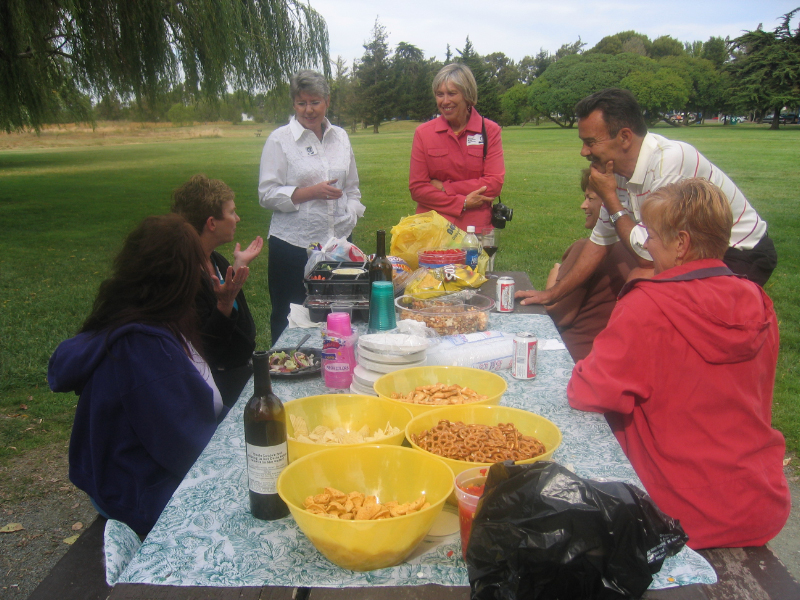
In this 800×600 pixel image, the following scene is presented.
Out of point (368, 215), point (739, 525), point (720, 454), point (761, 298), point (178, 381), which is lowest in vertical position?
point (368, 215)

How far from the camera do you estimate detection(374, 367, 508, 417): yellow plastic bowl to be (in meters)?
1.98

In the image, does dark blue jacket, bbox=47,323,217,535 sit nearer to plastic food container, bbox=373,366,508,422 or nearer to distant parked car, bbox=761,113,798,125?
plastic food container, bbox=373,366,508,422

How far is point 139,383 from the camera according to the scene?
1784 mm

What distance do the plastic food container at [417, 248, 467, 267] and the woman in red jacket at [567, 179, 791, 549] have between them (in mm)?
1709

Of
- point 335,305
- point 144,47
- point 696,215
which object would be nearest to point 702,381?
point 696,215

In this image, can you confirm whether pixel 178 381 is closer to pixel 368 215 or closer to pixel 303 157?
pixel 303 157

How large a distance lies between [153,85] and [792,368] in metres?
8.70

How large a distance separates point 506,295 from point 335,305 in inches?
35.7

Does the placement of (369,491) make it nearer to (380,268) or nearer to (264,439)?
(264,439)

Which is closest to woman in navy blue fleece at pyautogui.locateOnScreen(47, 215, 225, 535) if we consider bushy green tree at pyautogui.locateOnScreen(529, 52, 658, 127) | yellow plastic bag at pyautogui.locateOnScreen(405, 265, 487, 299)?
yellow plastic bag at pyautogui.locateOnScreen(405, 265, 487, 299)

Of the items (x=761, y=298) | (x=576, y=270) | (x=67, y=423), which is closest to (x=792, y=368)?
(x=576, y=270)

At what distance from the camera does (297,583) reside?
3.93 ft

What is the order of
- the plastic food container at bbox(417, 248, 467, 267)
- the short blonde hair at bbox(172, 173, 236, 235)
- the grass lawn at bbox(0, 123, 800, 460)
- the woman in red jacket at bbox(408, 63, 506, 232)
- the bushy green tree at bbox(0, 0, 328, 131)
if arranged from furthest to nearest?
1. the bushy green tree at bbox(0, 0, 328, 131)
2. the grass lawn at bbox(0, 123, 800, 460)
3. the woman in red jacket at bbox(408, 63, 506, 232)
4. the plastic food container at bbox(417, 248, 467, 267)
5. the short blonde hair at bbox(172, 173, 236, 235)

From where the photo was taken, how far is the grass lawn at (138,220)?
4.76m
